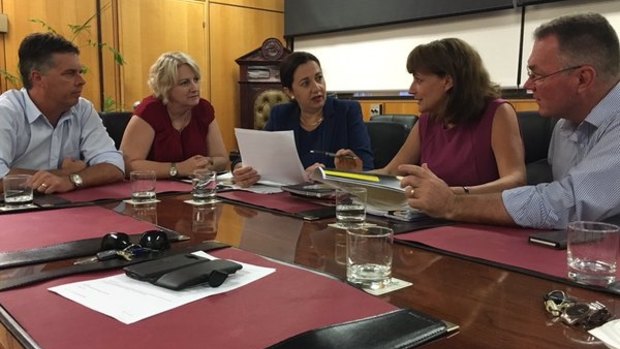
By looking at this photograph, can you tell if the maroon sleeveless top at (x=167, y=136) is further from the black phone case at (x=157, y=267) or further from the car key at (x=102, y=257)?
the black phone case at (x=157, y=267)

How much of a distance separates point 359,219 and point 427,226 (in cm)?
18

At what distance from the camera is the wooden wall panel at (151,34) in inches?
206

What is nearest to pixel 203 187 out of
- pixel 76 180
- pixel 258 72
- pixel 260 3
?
pixel 76 180

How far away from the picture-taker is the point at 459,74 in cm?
195

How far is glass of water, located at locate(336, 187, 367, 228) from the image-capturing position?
1.40 meters

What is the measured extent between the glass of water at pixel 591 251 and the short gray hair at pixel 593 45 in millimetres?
726

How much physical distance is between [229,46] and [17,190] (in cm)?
451

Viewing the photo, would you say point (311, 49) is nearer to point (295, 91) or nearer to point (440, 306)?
point (295, 91)

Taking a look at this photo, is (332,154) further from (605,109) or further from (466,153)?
(605,109)

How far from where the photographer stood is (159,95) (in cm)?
272

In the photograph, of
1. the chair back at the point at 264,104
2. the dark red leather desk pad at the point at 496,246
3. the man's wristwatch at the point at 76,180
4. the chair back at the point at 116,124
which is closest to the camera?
the dark red leather desk pad at the point at 496,246

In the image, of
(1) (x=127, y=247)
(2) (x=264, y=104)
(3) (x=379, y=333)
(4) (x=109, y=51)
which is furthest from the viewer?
(2) (x=264, y=104)

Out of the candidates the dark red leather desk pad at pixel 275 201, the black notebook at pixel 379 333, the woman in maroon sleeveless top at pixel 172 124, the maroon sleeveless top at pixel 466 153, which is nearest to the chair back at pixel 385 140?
the maroon sleeveless top at pixel 466 153

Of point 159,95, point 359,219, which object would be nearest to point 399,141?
point 159,95
